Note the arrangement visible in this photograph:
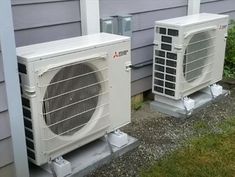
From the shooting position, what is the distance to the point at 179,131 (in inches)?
125

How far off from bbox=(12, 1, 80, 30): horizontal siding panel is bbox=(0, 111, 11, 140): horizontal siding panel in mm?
772

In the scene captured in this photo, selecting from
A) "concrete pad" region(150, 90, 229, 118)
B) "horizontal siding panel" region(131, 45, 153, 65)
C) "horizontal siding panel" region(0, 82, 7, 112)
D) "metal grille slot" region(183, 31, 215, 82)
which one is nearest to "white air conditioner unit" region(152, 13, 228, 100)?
"metal grille slot" region(183, 31, 215, 82)

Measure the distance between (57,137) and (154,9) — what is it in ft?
6.09

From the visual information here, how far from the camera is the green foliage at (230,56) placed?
14.1 ft

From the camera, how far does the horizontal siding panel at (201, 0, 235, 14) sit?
4258mm

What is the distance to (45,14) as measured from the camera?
106 inches

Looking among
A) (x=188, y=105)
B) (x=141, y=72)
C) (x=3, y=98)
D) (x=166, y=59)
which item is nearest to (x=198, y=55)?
(x=166, y=59)

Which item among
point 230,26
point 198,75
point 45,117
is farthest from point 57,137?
point 230,26

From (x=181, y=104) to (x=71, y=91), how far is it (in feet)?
4.82

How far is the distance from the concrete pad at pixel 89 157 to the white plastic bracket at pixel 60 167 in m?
0.05

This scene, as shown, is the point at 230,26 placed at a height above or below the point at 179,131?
above

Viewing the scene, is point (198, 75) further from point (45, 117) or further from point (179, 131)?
point (45, 117)

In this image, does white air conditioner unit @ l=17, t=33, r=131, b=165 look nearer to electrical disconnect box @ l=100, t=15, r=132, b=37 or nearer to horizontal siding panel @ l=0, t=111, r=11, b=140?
horizontal siding panel @ l=0, t=111, r=11, b=140

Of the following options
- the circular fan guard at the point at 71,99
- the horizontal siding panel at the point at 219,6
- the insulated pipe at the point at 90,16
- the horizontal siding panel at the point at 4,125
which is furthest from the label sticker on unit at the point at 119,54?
the horizontal siding panel at the point at 219,6
